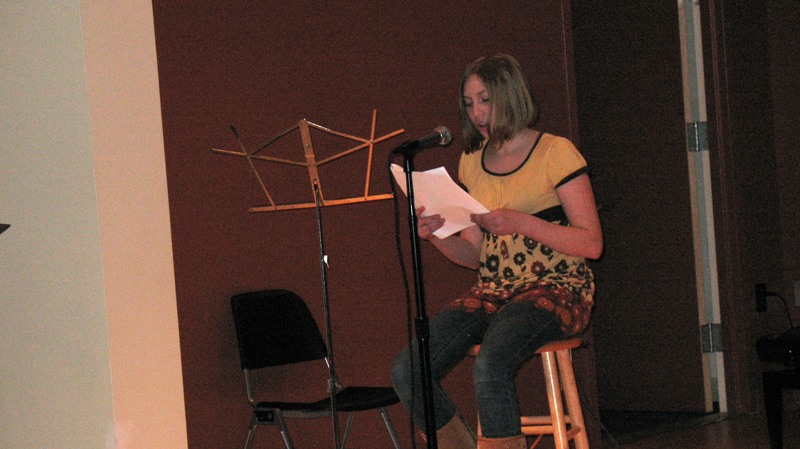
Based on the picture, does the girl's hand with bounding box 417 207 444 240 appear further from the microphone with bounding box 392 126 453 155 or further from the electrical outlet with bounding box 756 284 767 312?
the electrical outlet with bounding box 756 284 767 312

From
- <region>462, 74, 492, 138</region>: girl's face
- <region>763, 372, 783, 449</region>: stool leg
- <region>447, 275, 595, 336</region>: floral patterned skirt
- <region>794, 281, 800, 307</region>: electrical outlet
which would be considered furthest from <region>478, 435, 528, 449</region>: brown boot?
<region>794, 281, 800, 307</region>: electrical outlet

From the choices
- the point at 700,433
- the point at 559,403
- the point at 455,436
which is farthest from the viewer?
the point at 700,433

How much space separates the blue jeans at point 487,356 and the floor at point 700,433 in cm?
140

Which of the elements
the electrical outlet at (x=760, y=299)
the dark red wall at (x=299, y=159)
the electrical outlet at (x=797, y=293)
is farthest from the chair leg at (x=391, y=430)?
the electrical outlet at (x=797, y=293)

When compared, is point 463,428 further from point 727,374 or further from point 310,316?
point 727,374

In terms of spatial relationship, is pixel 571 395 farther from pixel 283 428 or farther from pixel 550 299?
pixel 283 428

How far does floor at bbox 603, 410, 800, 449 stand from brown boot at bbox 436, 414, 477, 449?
1.34m

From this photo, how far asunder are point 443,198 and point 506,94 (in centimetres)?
43

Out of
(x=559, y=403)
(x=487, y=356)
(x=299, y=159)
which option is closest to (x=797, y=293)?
(x=559, y=403)

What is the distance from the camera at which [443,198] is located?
240 centimetres

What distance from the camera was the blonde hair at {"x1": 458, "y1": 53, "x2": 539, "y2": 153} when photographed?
8.72 feet

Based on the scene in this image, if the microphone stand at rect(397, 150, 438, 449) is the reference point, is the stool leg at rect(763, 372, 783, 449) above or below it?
below

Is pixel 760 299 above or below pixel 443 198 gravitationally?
below

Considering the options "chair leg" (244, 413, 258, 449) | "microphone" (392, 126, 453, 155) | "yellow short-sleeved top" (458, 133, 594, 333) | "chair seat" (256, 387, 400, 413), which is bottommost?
"chair leg" (244, 413, 258, 449)
